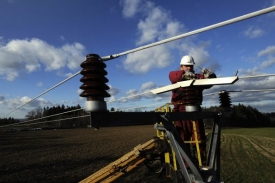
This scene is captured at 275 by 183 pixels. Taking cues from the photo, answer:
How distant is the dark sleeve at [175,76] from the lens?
181 inches

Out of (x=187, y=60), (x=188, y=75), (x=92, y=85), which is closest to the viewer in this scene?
(x=92, y=85)

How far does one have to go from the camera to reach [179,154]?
12.0 ft

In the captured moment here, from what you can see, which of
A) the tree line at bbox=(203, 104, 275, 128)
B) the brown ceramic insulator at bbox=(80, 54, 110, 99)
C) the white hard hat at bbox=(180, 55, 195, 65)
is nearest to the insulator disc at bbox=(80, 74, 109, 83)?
the brown ceramic insulator at bbox=(80, 54, 110, 99)

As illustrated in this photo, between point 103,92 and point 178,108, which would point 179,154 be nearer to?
point 103,92

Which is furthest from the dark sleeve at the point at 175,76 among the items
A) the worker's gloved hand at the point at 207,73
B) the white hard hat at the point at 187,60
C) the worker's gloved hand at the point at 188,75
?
the white hard hat at the point at 187,60

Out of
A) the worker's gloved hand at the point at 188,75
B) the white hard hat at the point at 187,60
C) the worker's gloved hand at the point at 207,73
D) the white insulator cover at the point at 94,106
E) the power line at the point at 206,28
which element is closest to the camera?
the power line at the point at 206,28

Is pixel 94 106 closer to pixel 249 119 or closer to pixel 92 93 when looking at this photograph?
pixel 92 93

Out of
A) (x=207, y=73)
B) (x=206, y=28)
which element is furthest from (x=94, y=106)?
(x=207, y=73)

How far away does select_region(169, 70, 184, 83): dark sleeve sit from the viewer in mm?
4604

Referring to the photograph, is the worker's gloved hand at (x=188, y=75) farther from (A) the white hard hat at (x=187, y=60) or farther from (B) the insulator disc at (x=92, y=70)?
(A) the white hard hat at (x=187, y=60)

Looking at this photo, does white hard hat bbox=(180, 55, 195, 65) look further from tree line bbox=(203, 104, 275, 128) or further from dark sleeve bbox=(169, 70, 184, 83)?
tree line bbox=(203, 104, 275, 128)

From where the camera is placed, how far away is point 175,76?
4672 millimetres

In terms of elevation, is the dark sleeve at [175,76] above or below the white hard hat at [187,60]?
below

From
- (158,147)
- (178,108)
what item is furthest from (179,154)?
(158,147)
